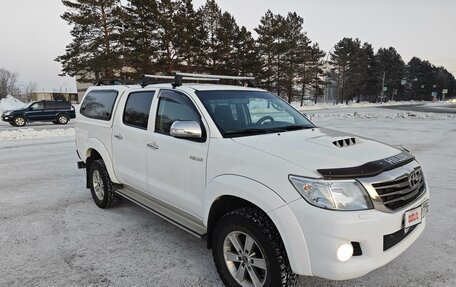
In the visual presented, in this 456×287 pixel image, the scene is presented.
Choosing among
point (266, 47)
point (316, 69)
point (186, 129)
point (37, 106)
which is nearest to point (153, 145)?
point (186, 129)

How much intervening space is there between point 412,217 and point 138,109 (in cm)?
332

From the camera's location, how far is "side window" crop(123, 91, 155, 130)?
4160mm

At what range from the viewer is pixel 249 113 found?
12.7 ft

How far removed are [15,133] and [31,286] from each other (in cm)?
1422

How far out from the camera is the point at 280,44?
155 ft

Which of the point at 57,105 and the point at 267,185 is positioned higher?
the point at 57,105

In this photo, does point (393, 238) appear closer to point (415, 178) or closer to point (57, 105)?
point (415, 178)

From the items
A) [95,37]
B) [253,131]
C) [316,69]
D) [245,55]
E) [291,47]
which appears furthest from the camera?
[316,69]

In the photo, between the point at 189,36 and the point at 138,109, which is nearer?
the point at 138,109

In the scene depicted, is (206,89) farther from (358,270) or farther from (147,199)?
(358,270)

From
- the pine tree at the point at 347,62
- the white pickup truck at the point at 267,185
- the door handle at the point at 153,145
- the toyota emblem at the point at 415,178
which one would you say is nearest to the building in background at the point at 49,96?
the pine tree at the point at 347,62

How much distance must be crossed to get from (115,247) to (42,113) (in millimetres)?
21386

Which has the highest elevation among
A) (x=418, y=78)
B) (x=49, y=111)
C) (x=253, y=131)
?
(x=418, y=78)

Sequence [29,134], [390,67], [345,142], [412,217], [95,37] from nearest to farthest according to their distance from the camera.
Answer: [412,217] → [345,142] → [29,134] → [95,37] → [390,67]
